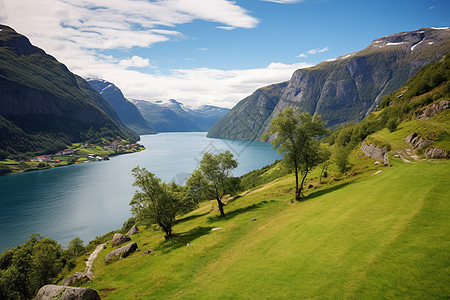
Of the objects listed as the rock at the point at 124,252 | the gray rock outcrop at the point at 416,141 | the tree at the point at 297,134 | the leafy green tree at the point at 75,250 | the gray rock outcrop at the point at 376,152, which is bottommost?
the leafy green tree at the point at 75,250

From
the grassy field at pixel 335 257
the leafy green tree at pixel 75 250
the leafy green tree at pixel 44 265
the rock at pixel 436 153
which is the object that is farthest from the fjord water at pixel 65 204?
the rock at pixel 436 153

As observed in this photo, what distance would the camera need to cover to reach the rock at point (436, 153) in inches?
1377

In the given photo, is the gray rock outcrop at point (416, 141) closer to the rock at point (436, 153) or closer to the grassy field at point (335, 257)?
the rock at point (436, 153)

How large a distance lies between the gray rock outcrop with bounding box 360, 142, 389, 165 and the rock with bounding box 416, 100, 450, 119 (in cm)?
1759

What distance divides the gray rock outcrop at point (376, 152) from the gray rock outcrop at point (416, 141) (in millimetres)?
4405

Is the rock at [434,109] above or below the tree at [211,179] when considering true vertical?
above

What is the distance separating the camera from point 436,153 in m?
36.1

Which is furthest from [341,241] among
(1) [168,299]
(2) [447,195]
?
Answer: (1) [168,299]

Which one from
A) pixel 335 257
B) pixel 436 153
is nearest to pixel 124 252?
pixel 335 257

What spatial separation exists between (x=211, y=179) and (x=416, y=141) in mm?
40439

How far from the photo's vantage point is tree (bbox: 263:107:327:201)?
3934 centimetres

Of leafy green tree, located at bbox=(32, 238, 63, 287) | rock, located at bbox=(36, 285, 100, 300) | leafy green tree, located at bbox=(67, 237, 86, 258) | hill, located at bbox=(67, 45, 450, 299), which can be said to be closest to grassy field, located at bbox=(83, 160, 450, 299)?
hill, located at bbox=(67, 45, 450, 299)

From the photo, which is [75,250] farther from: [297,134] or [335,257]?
[335,257]

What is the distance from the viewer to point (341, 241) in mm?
17734
